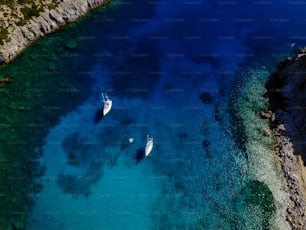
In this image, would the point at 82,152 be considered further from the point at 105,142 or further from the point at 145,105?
the point at 145,105

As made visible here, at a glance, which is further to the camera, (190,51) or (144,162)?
(190,51)

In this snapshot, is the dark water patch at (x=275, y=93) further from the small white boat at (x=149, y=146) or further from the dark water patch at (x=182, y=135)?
the small white boat at (x=149, y=146)

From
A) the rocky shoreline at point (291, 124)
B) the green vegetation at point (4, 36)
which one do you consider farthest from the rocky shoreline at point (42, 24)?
the rocky shoreline at point (291, 124)

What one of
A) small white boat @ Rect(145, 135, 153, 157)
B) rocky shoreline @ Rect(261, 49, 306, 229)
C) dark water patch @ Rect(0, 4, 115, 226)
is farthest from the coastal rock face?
dark water patch @ Rect(0, 4, 115, 226)

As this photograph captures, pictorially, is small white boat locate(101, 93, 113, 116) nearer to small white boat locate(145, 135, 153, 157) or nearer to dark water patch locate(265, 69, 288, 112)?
small white boat locate(145, 135, 153, 157)

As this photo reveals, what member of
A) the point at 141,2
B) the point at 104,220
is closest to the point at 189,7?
the point at 141,2

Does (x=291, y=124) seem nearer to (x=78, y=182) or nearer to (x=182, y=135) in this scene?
(x=182, y=135)
